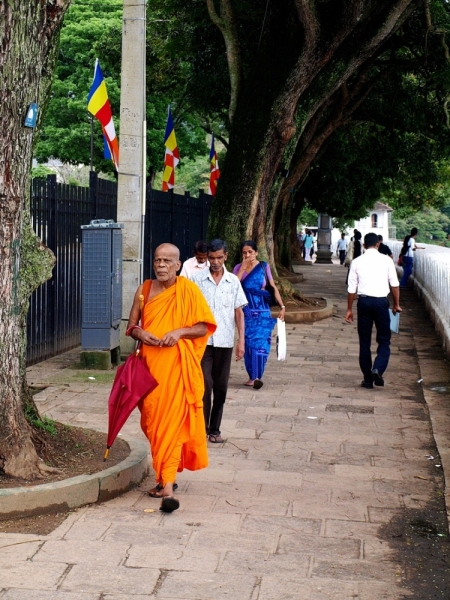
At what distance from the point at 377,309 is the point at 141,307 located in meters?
4.89

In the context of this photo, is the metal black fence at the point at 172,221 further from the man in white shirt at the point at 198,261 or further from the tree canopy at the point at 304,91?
the man in white shirt at the point at 198,261

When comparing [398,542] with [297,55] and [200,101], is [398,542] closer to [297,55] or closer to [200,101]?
[297,55]

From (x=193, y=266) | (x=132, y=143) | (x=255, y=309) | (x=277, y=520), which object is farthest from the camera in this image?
(x=132, y=143)

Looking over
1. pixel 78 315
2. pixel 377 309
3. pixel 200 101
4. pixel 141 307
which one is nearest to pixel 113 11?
pixel 200 101

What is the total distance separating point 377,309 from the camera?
1083 cm

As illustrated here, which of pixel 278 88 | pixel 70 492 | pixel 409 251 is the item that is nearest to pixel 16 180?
pixel 70 492

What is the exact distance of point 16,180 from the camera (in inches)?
244

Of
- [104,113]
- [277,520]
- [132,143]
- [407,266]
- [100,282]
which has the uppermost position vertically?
[104,113]

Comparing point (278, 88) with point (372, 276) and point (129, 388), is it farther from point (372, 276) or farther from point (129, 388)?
point (129, 388)

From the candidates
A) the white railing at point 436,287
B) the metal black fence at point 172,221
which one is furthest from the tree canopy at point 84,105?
the metal black fence at point 172,221

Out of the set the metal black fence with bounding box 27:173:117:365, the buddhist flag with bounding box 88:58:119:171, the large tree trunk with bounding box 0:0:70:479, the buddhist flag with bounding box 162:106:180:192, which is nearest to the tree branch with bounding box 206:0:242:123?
the buddhist flag with bounding box 162:106:180:192

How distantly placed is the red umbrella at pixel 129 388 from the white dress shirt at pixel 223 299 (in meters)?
1.77

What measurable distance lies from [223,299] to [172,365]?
6.37ft

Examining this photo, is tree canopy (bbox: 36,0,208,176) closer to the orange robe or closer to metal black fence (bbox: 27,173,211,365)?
metal black fence (bbox: 27,173,211,365)
